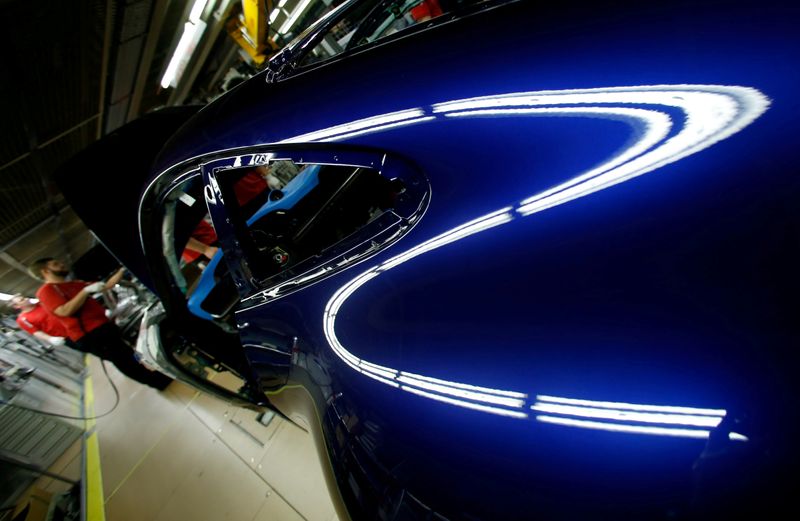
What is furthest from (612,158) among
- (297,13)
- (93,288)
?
(297,13)

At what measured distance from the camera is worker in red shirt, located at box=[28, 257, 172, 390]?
11.1 ft

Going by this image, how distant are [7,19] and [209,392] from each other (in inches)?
194

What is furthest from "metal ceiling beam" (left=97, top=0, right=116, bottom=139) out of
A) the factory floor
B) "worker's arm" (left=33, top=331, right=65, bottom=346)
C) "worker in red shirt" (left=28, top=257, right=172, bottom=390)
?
the factory floor

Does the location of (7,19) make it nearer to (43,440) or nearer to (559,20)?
(43,440)

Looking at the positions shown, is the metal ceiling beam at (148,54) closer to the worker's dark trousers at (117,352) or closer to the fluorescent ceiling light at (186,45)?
the fluorescent ceiling light at (186,45)

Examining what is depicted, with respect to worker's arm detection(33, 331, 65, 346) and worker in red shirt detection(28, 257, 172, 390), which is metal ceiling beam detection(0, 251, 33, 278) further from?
worker in red shirt detection(28, 257, 172, 390)

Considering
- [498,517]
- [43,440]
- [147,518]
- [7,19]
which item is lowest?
[43,440]

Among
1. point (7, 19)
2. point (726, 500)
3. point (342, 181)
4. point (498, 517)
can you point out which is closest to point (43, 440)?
point (7, 19)

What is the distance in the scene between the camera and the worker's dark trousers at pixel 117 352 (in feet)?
12.3

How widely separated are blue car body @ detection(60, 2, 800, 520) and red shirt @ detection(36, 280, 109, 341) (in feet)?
13.7

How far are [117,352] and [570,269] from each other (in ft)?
16.5

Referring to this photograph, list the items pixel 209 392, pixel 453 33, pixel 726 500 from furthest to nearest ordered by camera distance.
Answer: pixel 209 392 → pixel 453 33 → pixel 726 500

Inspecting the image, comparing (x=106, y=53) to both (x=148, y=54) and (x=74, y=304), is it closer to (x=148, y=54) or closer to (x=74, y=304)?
(x=148, y=54)

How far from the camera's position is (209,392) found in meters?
1.97
